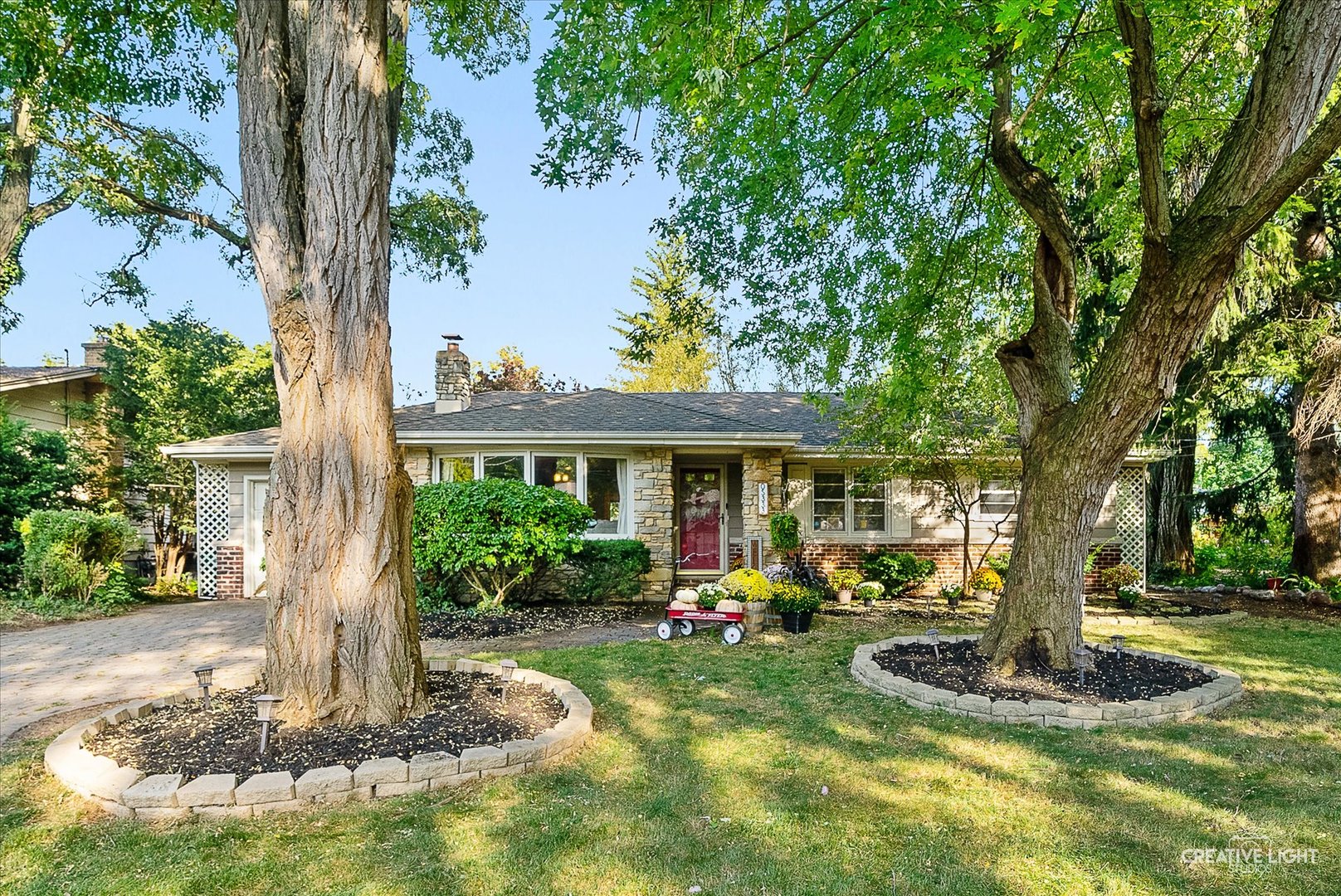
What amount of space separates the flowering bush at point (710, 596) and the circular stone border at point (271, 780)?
3640mm

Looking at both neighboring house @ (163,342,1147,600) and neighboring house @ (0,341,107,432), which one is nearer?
neighboring house @ (163,342,1147,600)

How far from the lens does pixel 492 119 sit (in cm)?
1130

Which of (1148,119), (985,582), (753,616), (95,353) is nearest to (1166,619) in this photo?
(985,582)

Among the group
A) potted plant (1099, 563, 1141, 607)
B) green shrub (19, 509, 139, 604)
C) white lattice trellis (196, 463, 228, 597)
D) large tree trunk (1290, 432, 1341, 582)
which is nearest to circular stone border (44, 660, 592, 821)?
green shrub (19, 509, 139, 604)

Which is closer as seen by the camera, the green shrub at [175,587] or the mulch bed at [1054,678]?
the mulch bed at [1054,678]

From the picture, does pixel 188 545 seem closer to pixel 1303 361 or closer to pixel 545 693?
pixel 545 693

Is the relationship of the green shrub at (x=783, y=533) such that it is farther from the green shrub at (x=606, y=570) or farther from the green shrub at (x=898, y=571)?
the green shrub at (x=606, y=570)

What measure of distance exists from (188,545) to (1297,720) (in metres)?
17.0

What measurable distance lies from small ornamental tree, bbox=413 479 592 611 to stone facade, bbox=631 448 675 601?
6.33 feet

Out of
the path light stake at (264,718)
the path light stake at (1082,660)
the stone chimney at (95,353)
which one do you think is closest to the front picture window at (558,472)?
the path light stake at (264,718)

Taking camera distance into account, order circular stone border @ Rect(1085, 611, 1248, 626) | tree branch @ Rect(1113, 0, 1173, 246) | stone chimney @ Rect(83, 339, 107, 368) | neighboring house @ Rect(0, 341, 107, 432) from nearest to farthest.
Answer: tree branch @ Rect(1113, 0, 1173, 246)
circular stone border @ Rect(1085, 611, 1248, 626)
neighboring house @ Rect(0, 341, 107, 432)
stone chimney @ Rect(83, 339, 107, 368)

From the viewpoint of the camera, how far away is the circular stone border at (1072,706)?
4.60 meters

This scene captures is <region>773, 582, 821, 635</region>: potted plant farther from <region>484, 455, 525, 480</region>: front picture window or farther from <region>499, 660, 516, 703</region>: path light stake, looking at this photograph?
<region>484, 455, 525, 480</region>: front picture window

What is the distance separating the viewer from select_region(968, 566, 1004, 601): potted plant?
10.3 meters
